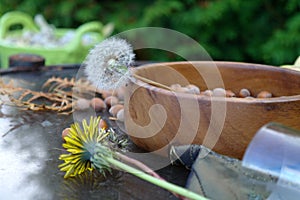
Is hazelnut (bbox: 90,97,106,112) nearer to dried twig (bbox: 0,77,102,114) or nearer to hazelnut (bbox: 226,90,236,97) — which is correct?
dried twig (bbox: 0,77,102,114)

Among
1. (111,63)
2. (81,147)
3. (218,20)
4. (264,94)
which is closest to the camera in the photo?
(81,147)

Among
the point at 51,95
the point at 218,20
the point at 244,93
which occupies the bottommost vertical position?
the point at 218,20

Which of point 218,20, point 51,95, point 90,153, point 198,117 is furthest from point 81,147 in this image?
point 218,20

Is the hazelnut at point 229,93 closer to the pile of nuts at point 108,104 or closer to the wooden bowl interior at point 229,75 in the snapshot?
the wooden bowl interior at point 229,75

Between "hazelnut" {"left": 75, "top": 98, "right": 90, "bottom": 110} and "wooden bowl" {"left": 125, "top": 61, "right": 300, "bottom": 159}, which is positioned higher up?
"wooden bowl" {"left": 125, "top": 61, "right": 300, "bottom": 159}

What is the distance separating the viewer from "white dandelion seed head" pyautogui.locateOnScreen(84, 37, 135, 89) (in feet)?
2.21

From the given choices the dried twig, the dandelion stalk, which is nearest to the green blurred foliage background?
the dried twig

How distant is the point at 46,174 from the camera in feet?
1.95

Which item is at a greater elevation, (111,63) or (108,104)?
(111,63)

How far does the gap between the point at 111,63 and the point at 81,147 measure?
17 cm

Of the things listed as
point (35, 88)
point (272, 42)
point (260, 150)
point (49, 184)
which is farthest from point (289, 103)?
point (272, 42)

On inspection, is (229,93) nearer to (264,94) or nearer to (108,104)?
(264,94)

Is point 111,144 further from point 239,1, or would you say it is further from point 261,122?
point 239,1

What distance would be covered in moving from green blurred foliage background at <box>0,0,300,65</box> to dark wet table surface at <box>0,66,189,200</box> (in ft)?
5.27
